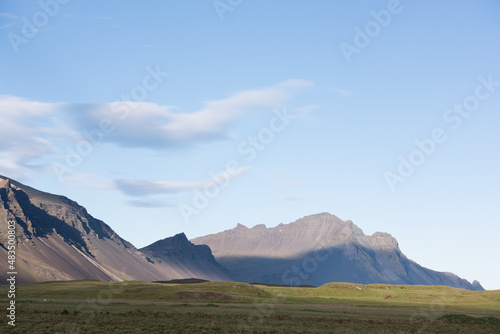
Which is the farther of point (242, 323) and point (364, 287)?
point (364, 287)

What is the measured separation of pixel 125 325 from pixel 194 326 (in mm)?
7501

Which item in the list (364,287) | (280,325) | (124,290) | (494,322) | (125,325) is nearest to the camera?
(125,325)

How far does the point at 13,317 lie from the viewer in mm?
58219

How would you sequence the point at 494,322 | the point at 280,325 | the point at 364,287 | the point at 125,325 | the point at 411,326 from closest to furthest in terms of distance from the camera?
the point at 125,325 < the point at 280,325 < the point at 411,326 < the point at 494,322 < the point at 364,287

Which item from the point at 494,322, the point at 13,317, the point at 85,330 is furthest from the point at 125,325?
the point at 494,322

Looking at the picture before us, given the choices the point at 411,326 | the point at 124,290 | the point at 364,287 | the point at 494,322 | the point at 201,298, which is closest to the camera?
the point at 411,326

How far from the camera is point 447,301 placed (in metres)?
141

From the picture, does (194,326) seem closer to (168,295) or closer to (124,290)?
(168,295)

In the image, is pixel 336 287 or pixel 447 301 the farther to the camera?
pixel 336 287

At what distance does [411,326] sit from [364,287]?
98215 mm

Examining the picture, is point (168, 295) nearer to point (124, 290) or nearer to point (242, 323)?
point (124, 290)

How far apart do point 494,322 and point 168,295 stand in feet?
242

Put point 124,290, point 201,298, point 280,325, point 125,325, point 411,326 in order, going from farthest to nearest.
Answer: point 124,290 → point 201,298 → point 411,326 → point 280,325 → point 125,325

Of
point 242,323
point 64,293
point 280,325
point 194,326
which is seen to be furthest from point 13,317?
point 64,293
